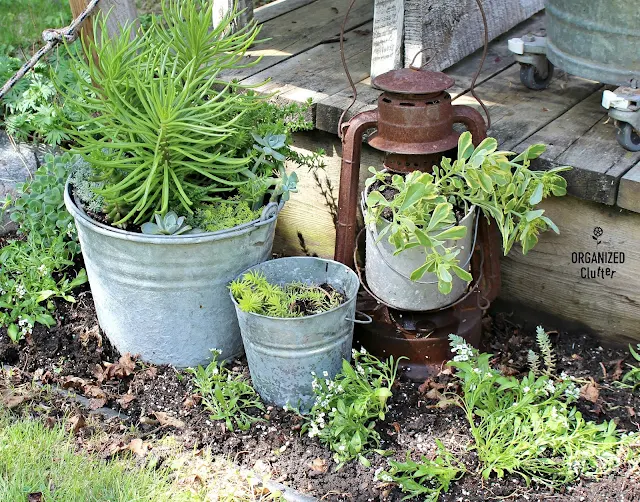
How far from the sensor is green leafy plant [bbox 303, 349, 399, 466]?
92.9 inches

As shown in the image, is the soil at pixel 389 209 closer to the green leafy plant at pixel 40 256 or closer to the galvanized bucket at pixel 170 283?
the galvanized bucket at pixel 170 283

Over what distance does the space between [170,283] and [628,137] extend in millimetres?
1560

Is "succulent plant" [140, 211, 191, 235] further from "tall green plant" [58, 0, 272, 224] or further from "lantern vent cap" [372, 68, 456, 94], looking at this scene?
"lantern vent cap" [372, 68, 456, 94]

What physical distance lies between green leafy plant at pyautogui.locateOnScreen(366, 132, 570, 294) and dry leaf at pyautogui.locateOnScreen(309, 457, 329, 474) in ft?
2.04

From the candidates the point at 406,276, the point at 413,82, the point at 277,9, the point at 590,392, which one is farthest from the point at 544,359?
the point at 277,9

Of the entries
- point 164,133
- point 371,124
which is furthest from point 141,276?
point 371,124

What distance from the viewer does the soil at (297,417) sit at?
2268mm

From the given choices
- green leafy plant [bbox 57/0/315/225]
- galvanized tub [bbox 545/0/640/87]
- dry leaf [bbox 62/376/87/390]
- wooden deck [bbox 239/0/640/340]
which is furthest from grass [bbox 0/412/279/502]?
galvanized tub [bbox 545/0/640/87]

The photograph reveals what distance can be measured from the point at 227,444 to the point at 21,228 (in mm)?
1348

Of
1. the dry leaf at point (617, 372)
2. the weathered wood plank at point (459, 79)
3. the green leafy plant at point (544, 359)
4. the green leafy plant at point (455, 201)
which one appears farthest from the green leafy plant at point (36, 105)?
the dry leaf at point (617, 372)

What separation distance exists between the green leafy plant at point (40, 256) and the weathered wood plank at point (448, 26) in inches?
53.0

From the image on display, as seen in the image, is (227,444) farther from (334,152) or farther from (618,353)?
(618,353)

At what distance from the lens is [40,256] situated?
3.10 m

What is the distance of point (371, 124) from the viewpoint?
2627 mm
